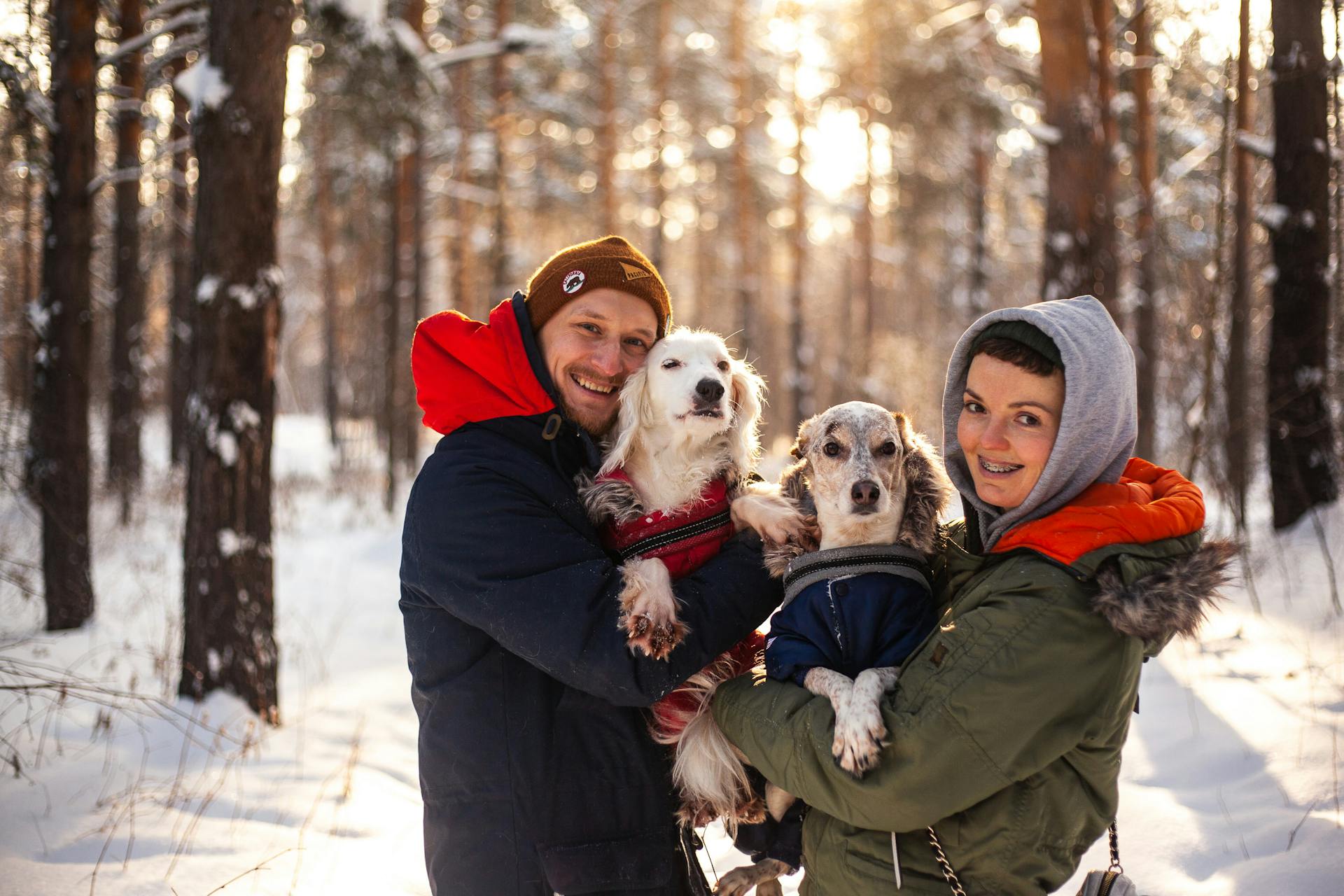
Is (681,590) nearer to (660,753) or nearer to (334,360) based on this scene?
(660,753)

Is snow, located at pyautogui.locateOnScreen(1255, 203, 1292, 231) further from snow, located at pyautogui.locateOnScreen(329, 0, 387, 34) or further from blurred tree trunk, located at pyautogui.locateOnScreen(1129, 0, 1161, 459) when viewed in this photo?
snow, located at pyautogui.locateOnScreen(329, 0, 387, 34)

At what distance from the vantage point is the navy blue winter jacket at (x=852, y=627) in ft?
7.16

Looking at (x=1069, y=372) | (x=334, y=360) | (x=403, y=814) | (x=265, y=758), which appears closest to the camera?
(x=1069, y=372)

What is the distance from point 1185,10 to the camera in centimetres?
945

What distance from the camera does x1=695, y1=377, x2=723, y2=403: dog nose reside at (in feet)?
9.64

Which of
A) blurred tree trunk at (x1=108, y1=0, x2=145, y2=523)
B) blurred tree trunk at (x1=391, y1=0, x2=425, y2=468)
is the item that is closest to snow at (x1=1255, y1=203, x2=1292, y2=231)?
blurred tree trunk at (x1=391, y1=0, x2=425, y2=468)

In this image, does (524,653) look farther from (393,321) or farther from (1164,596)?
(393,321)

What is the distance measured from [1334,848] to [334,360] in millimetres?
19741

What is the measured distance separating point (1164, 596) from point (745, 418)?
1785 millimetres

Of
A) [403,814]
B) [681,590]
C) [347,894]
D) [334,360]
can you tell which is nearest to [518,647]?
[681,590]

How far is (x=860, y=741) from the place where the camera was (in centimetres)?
186

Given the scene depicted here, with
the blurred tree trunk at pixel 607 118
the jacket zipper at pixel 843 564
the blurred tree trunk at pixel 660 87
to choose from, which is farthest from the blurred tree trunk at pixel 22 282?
the blurred tree trunk at pixel 660 87

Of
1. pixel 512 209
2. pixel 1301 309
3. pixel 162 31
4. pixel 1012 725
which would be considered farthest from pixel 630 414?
pixel 512 209

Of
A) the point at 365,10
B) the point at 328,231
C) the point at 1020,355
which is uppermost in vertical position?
the point at 328,231
